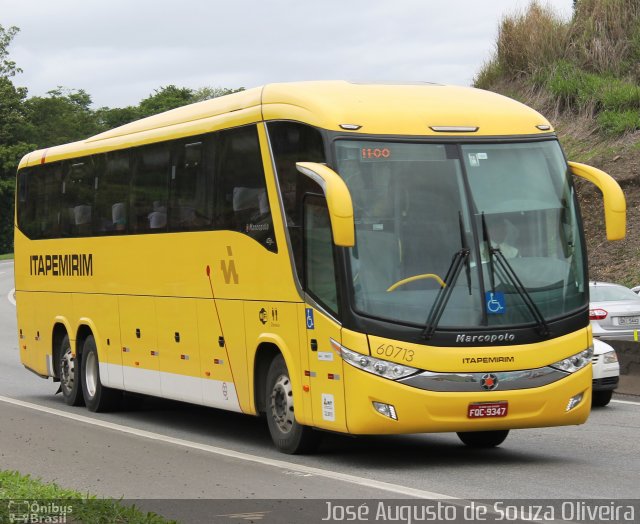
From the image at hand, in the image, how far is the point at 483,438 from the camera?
13898 mm

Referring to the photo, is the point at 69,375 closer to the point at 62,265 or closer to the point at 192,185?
the point at 62,265

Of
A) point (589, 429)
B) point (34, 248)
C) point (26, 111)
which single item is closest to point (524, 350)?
point (589, 429)

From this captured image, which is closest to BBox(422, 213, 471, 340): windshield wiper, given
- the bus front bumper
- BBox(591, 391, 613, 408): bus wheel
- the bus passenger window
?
the bus front bumper

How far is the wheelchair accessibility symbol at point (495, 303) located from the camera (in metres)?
12.1

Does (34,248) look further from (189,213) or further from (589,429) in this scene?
(589,429)

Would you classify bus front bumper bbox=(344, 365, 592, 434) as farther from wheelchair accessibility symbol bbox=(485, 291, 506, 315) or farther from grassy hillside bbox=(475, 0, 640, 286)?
grassy hillside bbox=(475, 0, 640, 286)

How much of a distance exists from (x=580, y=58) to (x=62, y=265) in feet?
79.3

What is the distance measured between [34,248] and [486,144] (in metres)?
10.3

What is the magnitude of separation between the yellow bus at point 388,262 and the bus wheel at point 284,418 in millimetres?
19

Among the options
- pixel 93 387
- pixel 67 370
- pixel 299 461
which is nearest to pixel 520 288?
pixel 299 461

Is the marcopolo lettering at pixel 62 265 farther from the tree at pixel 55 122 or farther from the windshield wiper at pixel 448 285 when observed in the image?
the tree at pixel 55 122

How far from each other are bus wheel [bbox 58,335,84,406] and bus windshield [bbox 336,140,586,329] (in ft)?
27.9

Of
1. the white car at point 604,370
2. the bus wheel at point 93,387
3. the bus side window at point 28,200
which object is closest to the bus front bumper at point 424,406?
the white car at point 604,370

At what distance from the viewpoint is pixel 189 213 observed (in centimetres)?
1555
